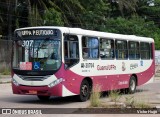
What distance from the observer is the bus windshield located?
→ 15617 millimetres

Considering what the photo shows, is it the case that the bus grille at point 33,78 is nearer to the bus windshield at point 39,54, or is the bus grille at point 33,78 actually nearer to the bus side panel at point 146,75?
the bus windshield at point 39,54

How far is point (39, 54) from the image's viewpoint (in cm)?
1577

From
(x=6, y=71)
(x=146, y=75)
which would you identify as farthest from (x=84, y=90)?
(x=6, y=71)

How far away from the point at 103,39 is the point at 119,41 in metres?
1.74

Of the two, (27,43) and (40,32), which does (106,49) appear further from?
(27,43)

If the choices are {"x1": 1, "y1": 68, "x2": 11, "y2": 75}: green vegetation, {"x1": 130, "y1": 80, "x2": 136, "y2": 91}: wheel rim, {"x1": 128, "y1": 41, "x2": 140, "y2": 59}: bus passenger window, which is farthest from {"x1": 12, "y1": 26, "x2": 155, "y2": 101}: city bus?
{"x1": 1, "y1": 68, "x2": 11, "y2": 75}: green vegetation

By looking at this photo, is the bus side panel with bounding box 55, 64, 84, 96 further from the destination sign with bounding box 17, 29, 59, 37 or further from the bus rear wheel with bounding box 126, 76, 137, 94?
the bus rear wheel with bounding box 126, 76, 137, 94

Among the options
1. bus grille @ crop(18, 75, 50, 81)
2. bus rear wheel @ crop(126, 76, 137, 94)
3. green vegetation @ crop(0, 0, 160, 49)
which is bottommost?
bus rear wheel @ crop(126, 76, 137, 94)

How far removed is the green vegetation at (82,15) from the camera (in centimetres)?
4012

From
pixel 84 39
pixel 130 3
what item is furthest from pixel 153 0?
pixel 84 39

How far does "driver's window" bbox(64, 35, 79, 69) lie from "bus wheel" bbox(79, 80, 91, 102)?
110 centimetres

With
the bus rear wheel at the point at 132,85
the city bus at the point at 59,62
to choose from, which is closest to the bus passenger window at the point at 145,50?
the bus rear wheel at the point at 132,85

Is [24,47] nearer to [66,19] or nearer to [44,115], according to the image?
[44,115]

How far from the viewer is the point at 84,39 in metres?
17.0
